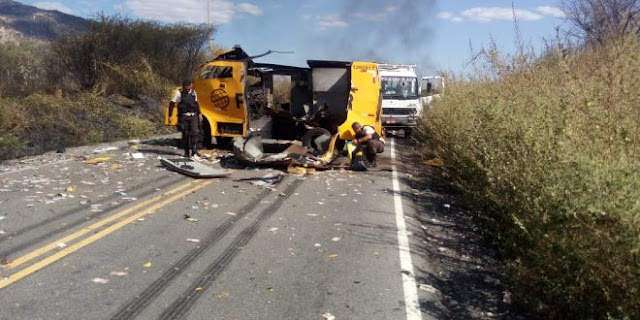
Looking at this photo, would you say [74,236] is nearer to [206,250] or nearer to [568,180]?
[206,250]

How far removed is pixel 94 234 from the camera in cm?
654

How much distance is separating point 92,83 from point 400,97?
1180cm

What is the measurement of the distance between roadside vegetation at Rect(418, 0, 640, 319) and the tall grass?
0.4 inches

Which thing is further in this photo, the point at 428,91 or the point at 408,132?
the point at 408,132

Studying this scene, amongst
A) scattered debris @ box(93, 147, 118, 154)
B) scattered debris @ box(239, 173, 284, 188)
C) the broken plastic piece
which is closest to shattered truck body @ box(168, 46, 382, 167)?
scattered debris @ box(239, 173, 284, 188)

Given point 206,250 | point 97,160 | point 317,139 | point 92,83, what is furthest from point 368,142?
point 92,83

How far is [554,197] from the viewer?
4.86m

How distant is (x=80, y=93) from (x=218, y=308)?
16.7 metres

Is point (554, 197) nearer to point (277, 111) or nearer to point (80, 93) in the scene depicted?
point (277, 111)

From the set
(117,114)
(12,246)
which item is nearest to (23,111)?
(117,114)

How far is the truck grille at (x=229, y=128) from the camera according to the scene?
47.2ft

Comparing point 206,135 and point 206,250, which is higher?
point 206,135

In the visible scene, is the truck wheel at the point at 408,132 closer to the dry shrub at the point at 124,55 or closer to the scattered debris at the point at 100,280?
the dry shrub at the point at 124,55

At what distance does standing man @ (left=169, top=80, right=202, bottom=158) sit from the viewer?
522 inches
